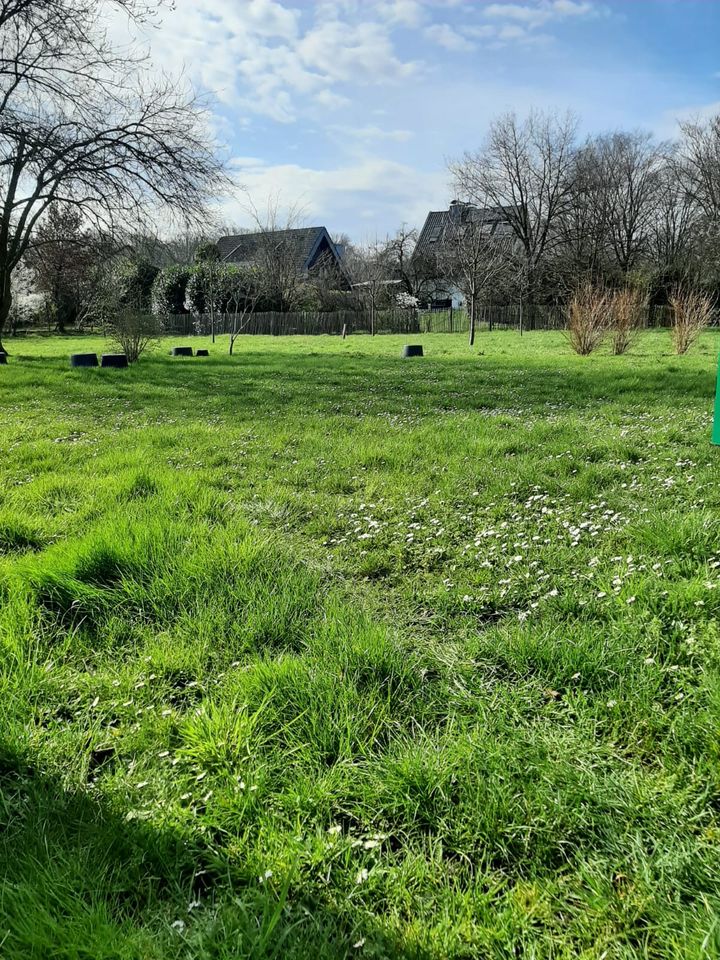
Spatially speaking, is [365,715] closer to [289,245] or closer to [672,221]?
[289,245]

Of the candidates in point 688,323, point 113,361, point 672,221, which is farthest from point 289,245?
→ point 688,323

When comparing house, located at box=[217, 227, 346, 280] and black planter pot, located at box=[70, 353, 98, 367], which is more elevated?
house, located at box=[217, 227, 346, 280]

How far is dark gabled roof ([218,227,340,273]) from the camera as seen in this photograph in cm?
4622

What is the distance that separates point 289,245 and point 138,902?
49.0 metres

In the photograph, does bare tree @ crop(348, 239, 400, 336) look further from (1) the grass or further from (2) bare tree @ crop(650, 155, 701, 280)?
(1) the grass

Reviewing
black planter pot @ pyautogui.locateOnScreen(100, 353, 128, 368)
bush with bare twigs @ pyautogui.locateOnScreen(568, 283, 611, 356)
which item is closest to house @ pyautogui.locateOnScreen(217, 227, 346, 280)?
bush with bare twigs @ pyautogui.locateOnScreen(568, 283, 611, 356)

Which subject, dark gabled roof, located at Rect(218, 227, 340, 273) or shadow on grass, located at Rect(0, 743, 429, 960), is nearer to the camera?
shadow on grass, located at Rect(0, 743, 429, 960)

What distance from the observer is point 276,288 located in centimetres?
4325

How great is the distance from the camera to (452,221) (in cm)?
5466

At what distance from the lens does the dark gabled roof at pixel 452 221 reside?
4706 cm

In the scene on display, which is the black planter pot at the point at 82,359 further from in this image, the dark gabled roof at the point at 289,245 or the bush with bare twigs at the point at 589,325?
the dark gabled roof at the point at 289,245

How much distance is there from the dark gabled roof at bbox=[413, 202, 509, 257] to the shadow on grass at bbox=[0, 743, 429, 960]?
48.8m

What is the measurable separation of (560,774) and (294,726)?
986 mm

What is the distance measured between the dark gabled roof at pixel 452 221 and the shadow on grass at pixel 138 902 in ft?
160
